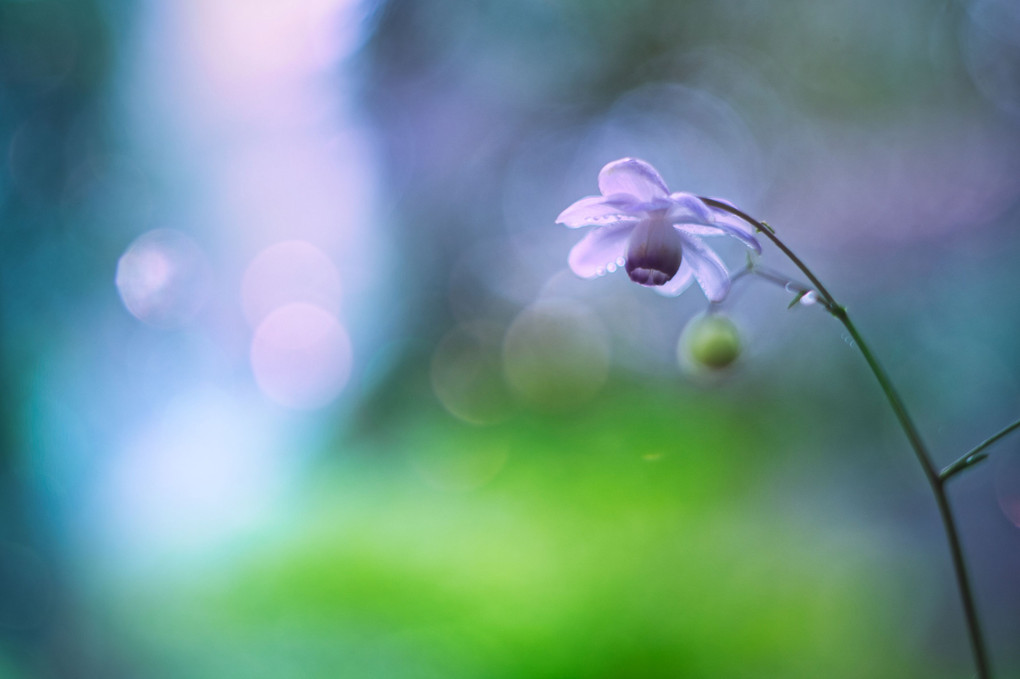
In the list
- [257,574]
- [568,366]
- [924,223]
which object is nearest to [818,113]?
[924,223]

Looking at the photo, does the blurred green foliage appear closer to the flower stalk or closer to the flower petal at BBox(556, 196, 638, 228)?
the flower stalk

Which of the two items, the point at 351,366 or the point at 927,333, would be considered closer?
the point at 927,333

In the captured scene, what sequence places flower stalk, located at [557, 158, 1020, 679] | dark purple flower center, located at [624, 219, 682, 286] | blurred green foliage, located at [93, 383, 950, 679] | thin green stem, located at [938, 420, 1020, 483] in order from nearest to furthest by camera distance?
thin green stem, located at [938, 420, 1020, 483] < flower stalk, located at [557, 158, 1020, 679] < dark purple flower center, located at [624, 219, 682, 286] < blurred green foliage, located at [93, 383, 950, 679]

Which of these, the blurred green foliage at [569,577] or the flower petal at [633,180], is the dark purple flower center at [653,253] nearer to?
the flower petal at [633,180]

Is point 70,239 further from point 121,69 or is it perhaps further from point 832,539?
point 832,539

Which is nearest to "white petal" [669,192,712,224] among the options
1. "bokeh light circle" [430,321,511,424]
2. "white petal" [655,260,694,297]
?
"white petal" [655,260,694,297]

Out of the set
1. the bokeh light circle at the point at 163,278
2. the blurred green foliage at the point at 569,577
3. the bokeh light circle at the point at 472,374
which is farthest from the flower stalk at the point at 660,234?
the bokeh light circle at the point at 472,374
